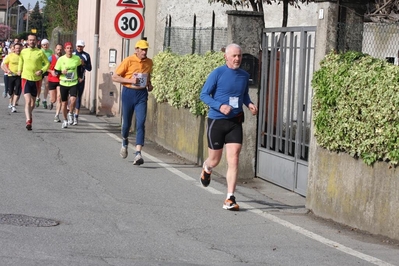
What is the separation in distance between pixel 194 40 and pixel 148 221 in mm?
8126

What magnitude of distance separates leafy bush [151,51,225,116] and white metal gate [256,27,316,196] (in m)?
1.10

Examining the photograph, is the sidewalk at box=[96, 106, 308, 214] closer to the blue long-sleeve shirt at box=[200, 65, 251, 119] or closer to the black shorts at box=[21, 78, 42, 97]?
the blue long-sleeve shirt at box=[200, 65, 251, 119]

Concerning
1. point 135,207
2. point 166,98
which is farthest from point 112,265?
point 166,98

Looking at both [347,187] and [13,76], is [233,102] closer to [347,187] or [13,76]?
[347,187]

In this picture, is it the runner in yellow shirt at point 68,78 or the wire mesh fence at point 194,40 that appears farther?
the runner in yellow shirt at point 68,78

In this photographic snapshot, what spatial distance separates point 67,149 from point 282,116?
4371 mm

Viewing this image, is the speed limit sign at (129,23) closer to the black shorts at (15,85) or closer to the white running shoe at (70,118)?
the white running shoe at (70,118)

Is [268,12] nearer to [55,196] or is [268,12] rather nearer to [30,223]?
[55,196]

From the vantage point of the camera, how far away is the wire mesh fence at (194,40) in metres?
15.9

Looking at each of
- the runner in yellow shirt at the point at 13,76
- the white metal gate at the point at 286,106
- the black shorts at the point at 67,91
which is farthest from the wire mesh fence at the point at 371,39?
the runner in yellow shirt at the point at 13,76

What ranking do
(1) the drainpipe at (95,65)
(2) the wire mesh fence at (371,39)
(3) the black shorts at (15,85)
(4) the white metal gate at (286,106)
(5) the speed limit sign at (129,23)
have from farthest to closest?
(1) the drainpipe at (95,65) < (3) the black shorts at (15,85) < (5) the speed limit sign at (129,23) < (4) the white metal gate at (286,106) < (2) the wire mesh fence at (371,39)

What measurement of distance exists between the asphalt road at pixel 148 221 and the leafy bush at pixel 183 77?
127 cm

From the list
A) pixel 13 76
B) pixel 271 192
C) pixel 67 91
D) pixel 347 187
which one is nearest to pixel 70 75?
pixel 67 91

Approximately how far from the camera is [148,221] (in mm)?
9727
